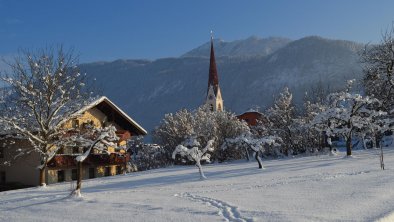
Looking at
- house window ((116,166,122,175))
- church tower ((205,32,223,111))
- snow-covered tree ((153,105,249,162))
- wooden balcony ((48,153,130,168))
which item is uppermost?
church tower ((205,32,223,111))

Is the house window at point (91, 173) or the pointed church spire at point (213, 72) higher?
the pointed church spire at point (213, 72)

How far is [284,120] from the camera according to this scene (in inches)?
2015

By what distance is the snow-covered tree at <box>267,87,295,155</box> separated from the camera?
2019 inches

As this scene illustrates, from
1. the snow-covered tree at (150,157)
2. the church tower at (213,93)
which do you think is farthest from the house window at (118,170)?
the church tower at (213,93)

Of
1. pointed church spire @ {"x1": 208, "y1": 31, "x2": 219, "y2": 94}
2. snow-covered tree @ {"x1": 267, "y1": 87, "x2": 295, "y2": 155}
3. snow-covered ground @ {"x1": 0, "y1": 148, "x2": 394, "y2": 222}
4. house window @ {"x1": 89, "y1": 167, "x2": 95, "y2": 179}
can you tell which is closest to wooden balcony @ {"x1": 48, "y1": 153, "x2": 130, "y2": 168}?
house window @ {"x1": 89, "y1": 167, "x2": 95, "y2": 179}

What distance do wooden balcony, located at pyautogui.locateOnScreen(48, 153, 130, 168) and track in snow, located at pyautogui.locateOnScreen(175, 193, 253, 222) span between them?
803 inches

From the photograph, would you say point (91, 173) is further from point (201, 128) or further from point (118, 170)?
point (201, 128)

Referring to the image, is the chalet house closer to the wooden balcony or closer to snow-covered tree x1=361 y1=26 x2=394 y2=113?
the wooden balcony

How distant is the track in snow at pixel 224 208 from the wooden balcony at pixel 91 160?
20.4 meters

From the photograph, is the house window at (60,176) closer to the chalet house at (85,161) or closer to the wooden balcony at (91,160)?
the chalet house at (85,161)

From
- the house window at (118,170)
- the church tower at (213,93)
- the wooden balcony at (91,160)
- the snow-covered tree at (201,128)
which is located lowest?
the house window at (118,170)

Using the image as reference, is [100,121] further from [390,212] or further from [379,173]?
[390,212]

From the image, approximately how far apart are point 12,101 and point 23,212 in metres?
17.0

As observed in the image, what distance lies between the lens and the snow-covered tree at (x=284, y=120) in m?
51.3
